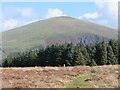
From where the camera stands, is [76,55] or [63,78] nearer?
[63,78]

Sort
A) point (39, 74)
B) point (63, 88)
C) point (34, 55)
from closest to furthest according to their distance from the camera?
point (63, 88)
point (39, 74)
point (34, 55)

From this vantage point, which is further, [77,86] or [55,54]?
[55,54]

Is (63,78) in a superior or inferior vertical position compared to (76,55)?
superior

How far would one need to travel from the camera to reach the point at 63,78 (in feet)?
95.6

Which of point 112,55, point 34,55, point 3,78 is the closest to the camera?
point 3,78

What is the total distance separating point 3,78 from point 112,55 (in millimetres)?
81361

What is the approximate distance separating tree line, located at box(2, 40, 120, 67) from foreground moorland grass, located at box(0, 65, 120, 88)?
222 feet

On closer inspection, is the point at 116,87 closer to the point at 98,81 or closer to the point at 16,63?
the point at 98,81

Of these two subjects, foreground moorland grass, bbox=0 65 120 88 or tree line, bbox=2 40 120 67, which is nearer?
foreground moorland grass, bbox=0 65 120 88

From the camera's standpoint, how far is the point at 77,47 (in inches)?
4380

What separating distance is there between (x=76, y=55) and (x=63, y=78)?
241 feet

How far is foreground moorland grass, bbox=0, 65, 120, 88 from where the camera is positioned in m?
26.4

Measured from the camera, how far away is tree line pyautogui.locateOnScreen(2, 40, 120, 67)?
103m

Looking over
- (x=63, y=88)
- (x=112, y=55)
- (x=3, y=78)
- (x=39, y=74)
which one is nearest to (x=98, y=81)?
(x=63, y=88)
